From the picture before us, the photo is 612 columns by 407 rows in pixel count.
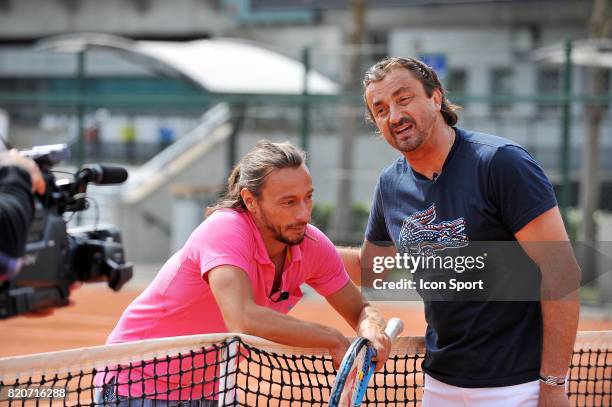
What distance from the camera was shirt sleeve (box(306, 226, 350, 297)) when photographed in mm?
3521

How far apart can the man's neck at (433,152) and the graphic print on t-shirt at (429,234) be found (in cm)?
13

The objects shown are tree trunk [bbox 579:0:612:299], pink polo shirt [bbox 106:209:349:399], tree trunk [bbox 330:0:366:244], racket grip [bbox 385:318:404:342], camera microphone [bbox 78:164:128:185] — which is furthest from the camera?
tree trunk [bbox 330:0:366:244]

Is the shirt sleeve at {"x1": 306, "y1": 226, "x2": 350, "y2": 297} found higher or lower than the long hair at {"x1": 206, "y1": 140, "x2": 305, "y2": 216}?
lower

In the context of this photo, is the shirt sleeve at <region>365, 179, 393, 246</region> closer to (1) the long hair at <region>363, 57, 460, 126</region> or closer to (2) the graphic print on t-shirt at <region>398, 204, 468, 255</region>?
(2) the graphic print on t-shirt at <region>398, 204, 468, 255</region>

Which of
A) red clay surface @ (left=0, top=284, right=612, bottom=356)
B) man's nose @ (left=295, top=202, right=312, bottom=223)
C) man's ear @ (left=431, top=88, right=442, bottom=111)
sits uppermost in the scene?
man's ear @ (left=431, top=88, right=442, bottom=111)

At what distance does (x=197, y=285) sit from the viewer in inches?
127

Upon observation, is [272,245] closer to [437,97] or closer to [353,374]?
[353,374]

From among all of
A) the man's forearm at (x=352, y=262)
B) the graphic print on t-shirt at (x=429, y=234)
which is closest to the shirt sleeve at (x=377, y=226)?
the man's forearm at (x=352, y=262)

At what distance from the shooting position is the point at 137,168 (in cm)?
1952

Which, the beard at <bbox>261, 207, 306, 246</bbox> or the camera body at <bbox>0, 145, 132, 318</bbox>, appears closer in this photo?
the camera body at <bbox>0, 145, 132, 318</bbox>

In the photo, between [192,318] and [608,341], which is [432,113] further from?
[608,341]

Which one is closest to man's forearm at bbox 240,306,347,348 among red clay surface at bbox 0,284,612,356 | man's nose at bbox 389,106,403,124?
man's nose at bbox 389,106,403,124

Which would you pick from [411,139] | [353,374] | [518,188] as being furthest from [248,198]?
[518,188]

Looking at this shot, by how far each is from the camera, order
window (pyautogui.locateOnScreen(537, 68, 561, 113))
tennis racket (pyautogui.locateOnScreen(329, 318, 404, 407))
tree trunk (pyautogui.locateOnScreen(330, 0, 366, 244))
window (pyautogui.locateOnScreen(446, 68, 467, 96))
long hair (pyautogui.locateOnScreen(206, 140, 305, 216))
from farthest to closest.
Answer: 1. window (pyautogui.locateOnScreen(537, 68, 561, 113))
2. window (pyautogui.locateOnScreen(446, 68, 467, 96))
3. tree trunk (pyautogui.locateOnScreen(330, 0, 366, 244))
4. long hair (pyautogui.locateOnScreen(206, 140, 305, 216))
5. tennis racket (pyautogui.locateOnScreen(329, 318, 404, 407))
